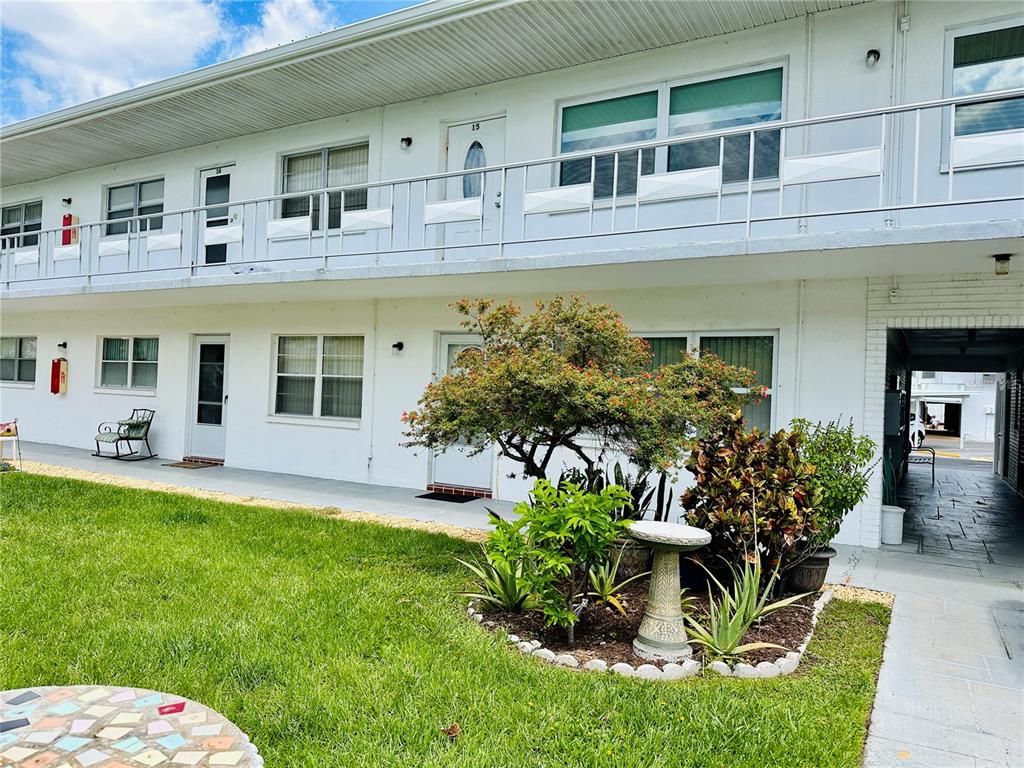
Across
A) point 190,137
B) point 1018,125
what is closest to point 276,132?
point 190,137

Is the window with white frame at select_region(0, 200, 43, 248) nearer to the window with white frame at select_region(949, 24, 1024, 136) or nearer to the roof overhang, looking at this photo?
the roof overhang

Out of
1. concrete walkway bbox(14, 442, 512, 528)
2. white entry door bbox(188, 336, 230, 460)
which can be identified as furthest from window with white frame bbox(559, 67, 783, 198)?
white entry door bbox(188, 336, 230, 460)

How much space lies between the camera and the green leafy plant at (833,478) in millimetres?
5340

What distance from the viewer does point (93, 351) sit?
1502 cm

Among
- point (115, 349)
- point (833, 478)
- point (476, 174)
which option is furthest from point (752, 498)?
point (115, 349)

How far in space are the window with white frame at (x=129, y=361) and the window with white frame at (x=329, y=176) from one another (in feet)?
15.5

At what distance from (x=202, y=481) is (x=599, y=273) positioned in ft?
24.2

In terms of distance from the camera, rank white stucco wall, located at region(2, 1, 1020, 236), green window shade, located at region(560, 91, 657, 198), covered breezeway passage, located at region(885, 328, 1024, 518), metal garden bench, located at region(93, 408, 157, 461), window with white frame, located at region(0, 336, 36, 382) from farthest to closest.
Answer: window with white frame, located at region(0, 336, 36, 382)
metal garden bench, located at region(93, 408, 157, 461)
covered breezeway passage, located at region(885, 328, 1024, 518)
green window shade, located at region(560, 91, 657, 198)
white stucco wall, located at region(2, 1, 1020, 236)

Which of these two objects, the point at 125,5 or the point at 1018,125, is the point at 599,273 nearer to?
the point at 1018,125

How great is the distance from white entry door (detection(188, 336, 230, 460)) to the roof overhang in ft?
13.4

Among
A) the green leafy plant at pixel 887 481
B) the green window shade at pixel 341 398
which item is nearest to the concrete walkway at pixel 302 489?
the green window shade at pixel 341 398

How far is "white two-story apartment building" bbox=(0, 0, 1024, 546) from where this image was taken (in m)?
7.19

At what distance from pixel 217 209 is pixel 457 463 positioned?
717 cm

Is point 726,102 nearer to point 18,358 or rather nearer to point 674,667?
point 674,667
